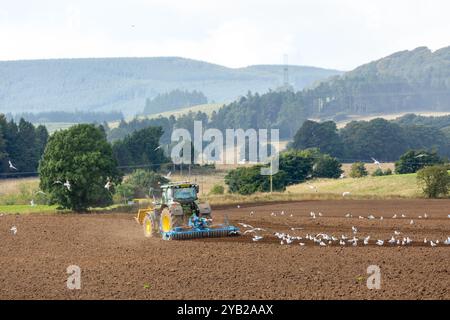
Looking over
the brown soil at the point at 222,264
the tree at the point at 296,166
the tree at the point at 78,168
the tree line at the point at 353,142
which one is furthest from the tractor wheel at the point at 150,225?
the tree line at the point at 353,142

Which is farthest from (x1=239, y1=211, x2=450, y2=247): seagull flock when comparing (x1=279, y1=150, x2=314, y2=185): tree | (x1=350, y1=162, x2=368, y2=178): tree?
(x1=350, y1=162, x2=368, y2=178): tree

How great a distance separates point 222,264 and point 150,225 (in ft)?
35.3

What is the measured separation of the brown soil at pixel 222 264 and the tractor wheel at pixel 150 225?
0.84m

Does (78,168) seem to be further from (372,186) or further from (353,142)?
(353,142)

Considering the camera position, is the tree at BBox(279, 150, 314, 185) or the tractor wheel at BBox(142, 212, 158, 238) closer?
the tractor wheel at BBox(142, 212, 158, 238)

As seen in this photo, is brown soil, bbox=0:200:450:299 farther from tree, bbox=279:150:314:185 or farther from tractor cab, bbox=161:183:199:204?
tree, bbox=279:150:314:185

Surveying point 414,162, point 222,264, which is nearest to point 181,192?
point 222,264

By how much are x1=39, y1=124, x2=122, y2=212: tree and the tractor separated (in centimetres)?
2818

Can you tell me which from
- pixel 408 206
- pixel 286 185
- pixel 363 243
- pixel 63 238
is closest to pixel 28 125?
pixel 286 185

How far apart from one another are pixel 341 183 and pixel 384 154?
9595 centimetres

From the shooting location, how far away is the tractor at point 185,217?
134 feet

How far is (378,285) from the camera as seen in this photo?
2797 cm

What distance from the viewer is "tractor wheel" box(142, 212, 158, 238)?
43.2 m

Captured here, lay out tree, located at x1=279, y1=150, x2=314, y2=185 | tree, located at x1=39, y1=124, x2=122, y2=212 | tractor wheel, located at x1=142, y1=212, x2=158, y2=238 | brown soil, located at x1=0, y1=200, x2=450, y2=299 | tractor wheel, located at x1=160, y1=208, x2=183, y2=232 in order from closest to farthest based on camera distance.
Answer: brown soil, located at x1=0, y1=200, x2=450, y2=299, tractor wheel, located at x1=160, y1=208, x2=183, y2=232, tractor wheel, located at x1=142, y1=212, x2=158, y2=238, tree, located at x1=39, y1=124, x2=122, y2=212, tree, located at x1=279, y1=150, x2=314, y2=185
